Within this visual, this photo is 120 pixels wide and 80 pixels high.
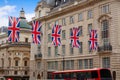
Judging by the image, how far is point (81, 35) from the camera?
217ft

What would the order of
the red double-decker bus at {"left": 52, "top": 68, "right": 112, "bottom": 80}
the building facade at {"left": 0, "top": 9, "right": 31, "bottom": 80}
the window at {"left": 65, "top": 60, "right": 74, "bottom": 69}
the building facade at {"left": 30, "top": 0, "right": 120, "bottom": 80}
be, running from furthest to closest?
the building facade at {"left": 0, "top": 9, "right": 31, "bottom": 80} → the window at {"left": 65, "top": 60, "right": 74, "bottom": 69} → the building facade at {"left": 30, "top": 0, "right": 120, "bottom": 80} → the red double-decker bus at {"left": 52, "top": 68, "right": 112, "bottom": 80}

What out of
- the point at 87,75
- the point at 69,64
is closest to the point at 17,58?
the point at 69,64

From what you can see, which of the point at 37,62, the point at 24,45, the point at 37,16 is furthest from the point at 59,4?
the point at 24,45

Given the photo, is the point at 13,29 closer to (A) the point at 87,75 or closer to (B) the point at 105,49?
(A) the point at 87,75

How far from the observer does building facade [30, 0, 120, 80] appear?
57.5 meters

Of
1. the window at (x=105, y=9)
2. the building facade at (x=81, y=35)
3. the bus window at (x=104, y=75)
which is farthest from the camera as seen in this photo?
the window at (x=105, y=9)

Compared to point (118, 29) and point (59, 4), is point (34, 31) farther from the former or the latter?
point (59, 4)

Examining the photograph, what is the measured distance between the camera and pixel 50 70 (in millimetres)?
74750

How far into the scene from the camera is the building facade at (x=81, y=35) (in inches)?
2263

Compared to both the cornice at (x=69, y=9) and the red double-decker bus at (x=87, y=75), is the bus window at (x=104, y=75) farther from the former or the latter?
the cornice at (x=69, y=9)

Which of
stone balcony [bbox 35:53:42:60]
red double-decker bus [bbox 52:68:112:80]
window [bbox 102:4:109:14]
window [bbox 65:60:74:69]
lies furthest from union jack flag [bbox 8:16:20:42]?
stone balcony [bbox 35:53:42:60]

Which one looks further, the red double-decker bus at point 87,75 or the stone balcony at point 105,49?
the stone balcony at point 105,49

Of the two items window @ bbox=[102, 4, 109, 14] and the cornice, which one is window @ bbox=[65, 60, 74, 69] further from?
window @ bbox=[102, 4, 109, 14]

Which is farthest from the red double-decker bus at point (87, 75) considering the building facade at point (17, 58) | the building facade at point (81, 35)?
the building facade at point (17, 58)
